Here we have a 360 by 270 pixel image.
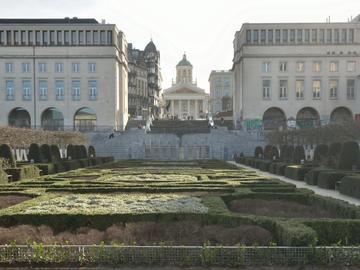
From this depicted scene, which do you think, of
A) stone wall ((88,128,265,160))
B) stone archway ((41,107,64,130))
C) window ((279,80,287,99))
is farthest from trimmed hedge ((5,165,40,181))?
window ((279,80,287,99))

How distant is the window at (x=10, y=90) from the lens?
8994cm

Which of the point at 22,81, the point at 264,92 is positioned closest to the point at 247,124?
the point at 264,92

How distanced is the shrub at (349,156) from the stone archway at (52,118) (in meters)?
69.2

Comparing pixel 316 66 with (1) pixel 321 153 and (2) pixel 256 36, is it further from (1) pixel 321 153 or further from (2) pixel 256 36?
(1) pixel 321 153

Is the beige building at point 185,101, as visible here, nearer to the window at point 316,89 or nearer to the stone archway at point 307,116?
the stone archway at point 307,116

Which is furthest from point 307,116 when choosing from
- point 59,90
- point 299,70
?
point 59,90

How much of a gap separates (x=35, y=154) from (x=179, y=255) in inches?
1201

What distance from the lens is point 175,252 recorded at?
391 inches

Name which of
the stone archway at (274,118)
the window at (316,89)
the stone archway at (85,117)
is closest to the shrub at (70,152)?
the stone archway at (85,117)

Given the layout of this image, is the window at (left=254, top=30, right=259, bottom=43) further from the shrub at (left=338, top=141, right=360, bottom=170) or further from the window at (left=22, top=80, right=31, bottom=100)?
the shrub at (left=338, top=141, right=360, bottom=170)

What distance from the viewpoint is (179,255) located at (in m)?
9.88

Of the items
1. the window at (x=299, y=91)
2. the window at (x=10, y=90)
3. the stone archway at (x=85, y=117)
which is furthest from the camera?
the stone archway at (x=85, y=117)

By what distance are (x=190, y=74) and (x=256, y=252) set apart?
158 metres

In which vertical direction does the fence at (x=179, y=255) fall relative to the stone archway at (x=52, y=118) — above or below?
below
